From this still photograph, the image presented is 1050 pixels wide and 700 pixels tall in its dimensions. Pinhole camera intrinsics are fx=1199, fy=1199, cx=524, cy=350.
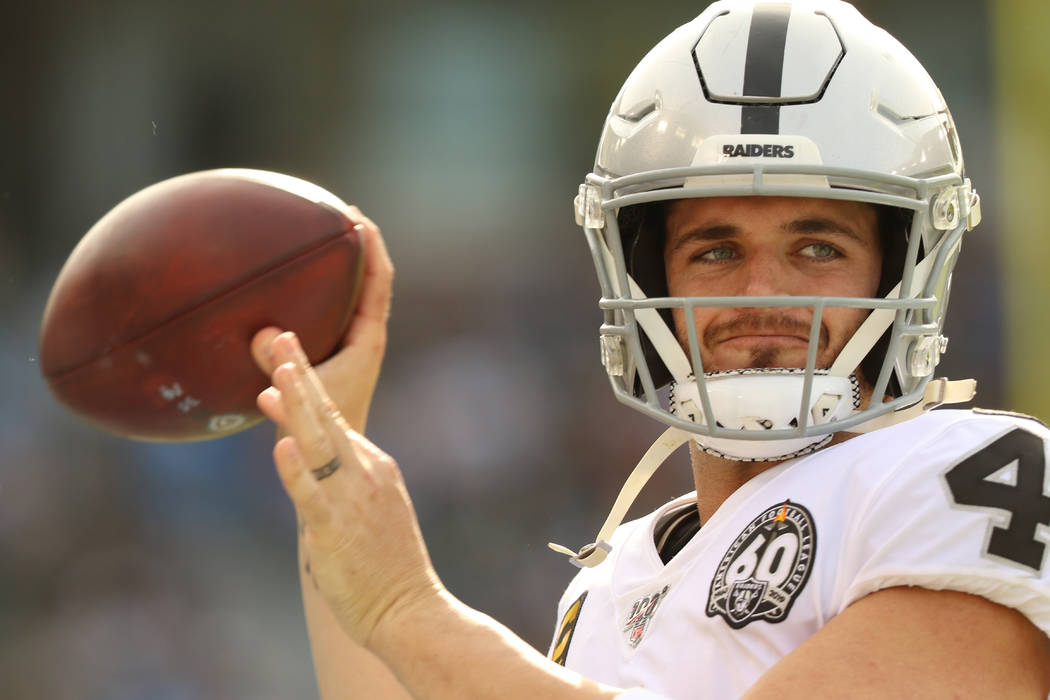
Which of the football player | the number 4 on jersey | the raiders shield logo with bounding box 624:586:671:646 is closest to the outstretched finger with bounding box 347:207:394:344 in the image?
the football player

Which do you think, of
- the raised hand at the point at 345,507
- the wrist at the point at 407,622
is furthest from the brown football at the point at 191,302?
the wrist at the point at 407,622

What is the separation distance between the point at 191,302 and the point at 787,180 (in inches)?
31.5

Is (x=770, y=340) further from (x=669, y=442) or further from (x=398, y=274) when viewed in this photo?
(x=398, y=274)

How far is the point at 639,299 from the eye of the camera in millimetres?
1734

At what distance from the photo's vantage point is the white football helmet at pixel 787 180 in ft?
5.13

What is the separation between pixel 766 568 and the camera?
53.6 inches

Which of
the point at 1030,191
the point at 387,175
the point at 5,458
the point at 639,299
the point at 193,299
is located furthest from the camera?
the point at 387,175

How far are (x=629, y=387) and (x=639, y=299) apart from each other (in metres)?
0.16

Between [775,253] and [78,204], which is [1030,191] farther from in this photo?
[78,204]

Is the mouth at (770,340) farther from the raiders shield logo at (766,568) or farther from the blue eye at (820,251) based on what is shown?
the raiders shield logo at (766,568)

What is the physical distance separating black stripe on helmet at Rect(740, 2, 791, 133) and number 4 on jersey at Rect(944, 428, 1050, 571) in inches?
21.7

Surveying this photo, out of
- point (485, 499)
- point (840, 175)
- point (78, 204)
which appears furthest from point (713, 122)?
point (78, 204)

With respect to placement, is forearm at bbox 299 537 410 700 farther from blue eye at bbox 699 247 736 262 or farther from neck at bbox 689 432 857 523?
blue eye at bbox 699 247 736 262

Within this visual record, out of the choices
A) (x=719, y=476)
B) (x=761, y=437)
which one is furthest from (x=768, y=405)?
(x=719, y=476)
